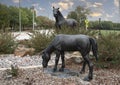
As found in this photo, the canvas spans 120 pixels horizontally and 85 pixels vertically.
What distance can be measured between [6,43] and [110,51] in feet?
16.3

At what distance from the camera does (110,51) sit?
32.4ft

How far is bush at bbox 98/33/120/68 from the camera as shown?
382 inches

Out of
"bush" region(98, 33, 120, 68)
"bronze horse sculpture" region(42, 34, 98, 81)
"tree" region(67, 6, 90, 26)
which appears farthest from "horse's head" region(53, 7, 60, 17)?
"tree" region(67, 6, 90, 26)

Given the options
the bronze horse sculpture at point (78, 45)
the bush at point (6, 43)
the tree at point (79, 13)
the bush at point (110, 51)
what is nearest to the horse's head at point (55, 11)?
the bush at point (6, 43)

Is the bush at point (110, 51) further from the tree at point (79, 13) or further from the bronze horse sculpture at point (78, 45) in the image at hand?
the tree at point (79, 13)

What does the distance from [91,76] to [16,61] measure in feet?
11.3

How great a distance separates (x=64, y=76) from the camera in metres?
8.27

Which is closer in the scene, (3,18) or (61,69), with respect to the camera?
(61,69)

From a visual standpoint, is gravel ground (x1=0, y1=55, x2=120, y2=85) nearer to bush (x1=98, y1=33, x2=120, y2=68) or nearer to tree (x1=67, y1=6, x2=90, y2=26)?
bush (x1=98, y1=33, x2=120, y2=68)

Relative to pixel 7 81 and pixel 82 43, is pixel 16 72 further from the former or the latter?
pixel 82 43

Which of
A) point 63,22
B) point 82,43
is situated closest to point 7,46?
point 63,22

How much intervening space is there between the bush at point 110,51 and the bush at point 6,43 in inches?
175

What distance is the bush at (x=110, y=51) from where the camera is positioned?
9.70 meters

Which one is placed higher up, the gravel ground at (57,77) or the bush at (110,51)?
the bush at (110,51)
